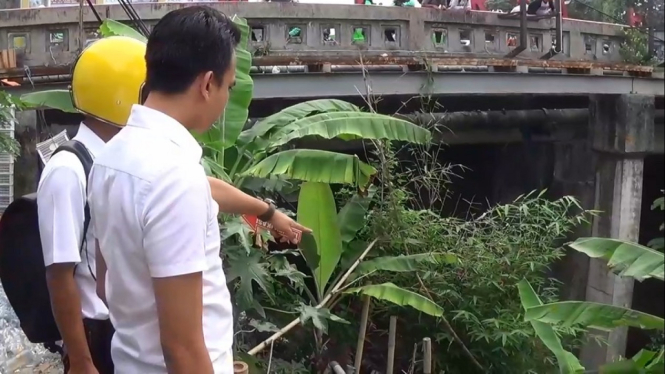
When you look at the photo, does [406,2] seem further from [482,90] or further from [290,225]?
[290,225]

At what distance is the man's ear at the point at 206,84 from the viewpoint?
1.20m

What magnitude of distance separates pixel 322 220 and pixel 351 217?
20 centimetres

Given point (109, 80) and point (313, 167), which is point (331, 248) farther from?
point (109, 80)

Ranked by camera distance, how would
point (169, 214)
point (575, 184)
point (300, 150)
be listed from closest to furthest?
point (169, 214)
point (300, 150)
point (575, 184)

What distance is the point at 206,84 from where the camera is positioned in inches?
47.6

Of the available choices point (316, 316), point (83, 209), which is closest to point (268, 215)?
point (83, 209)

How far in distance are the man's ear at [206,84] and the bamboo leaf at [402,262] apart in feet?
6.46

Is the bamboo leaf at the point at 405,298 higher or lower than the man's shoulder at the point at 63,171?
lower

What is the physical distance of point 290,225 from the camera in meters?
1.87

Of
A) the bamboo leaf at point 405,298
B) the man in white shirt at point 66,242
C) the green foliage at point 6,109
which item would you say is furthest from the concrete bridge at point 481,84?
the man in white shirt at point 66,242

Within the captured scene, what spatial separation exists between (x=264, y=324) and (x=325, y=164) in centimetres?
73

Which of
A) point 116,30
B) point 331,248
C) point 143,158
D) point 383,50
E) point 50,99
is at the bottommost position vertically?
point 331,248

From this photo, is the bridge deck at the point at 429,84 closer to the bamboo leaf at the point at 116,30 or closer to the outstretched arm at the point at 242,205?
the bamboo leaf at the point at 116,30

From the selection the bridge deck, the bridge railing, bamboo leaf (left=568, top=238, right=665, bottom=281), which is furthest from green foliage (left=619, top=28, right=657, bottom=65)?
the bridge railing
